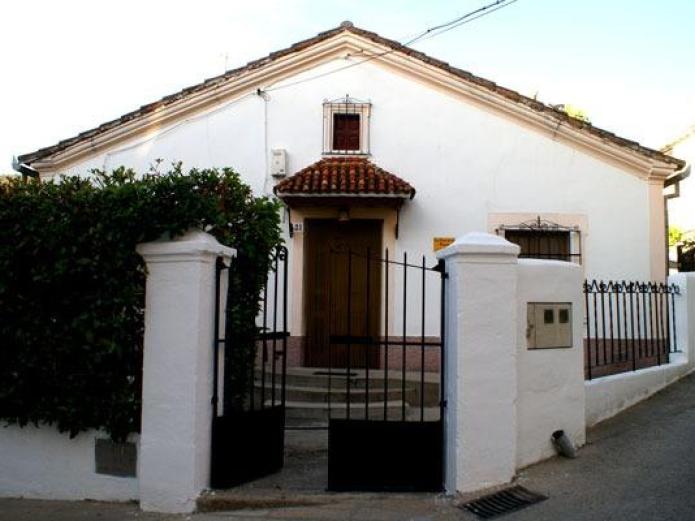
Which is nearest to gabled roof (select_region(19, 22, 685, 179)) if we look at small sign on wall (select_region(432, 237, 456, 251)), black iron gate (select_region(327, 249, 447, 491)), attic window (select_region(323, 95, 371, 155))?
attic window (select_region(323, 95, 371, 155))

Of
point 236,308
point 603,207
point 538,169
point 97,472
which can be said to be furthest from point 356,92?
point 97,472

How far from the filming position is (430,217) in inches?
395

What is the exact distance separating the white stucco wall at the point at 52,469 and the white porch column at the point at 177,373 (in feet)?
1.29

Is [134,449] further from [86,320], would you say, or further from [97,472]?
[86,320]

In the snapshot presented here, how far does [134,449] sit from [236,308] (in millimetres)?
1390

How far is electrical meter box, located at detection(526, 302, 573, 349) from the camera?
5391 millimetres

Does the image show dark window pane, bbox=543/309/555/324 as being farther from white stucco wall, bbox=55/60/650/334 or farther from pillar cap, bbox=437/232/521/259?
white stucco wall, bbox=55/60/650/334

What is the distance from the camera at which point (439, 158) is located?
1013 cm

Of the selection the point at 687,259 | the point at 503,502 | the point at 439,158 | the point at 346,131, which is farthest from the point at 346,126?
the point at 687,259

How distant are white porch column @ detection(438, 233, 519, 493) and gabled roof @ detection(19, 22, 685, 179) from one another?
18.6 ft

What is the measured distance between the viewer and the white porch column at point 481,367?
4.91 m

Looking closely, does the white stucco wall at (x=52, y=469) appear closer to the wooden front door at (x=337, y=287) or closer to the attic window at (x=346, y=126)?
the wooden front door at (x=337, y=287)

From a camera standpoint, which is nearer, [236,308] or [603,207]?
[236,308]

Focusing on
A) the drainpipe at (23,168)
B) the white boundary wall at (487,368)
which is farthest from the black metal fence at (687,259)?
the drainpipe at (23,168)
